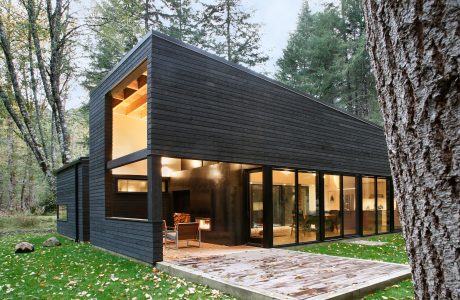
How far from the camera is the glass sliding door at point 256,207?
10.4 metres

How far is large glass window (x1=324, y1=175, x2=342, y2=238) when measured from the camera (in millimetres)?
11695

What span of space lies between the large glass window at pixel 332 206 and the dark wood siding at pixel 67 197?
8.82 meters

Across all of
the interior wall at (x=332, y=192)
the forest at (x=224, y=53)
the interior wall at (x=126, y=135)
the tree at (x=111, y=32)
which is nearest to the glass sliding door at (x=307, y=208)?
the interior wall at (x=332, y=192)

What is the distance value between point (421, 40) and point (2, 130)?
101ft

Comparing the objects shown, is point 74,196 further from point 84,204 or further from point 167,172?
point 167,172

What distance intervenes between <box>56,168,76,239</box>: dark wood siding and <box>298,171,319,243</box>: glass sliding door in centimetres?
806

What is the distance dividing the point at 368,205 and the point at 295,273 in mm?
8043

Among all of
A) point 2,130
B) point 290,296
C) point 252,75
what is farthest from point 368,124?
point 2,130

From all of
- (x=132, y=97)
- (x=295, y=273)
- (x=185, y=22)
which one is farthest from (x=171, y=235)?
(x=185, y=22)

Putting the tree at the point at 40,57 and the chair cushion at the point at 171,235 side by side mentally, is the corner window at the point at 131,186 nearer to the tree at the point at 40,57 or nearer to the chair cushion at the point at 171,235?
the chair cushion at the point at 171,235

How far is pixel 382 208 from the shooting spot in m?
13.9

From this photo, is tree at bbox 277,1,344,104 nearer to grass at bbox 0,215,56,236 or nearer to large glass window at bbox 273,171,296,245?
large glass window at bbox 273,171,296,245

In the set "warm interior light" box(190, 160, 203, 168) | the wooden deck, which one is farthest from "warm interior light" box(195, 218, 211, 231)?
the wooden deck

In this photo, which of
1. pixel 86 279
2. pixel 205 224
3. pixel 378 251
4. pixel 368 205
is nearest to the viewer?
pixel 86 279
